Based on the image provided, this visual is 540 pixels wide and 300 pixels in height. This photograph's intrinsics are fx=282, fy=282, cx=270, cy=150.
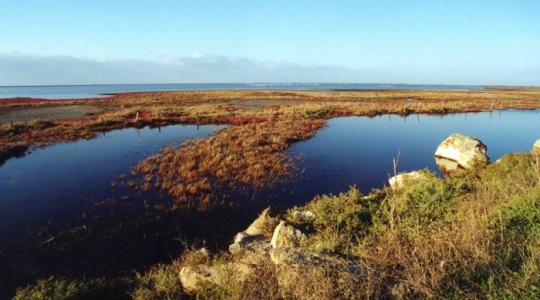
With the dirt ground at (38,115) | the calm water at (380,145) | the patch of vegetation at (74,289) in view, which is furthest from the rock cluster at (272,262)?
the dirt ground at (38,115)

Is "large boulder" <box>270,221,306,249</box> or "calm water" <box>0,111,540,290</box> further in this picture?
"calm water" <box>0,111,540,290</box>

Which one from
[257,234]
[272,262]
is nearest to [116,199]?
[257,234]

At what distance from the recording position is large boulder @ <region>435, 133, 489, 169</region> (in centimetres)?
1606

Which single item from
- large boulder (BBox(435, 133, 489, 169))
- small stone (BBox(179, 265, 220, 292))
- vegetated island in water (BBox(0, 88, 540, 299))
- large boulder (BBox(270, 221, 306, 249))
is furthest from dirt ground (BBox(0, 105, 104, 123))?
large boulder (BBox(435, 133, 489, 169))

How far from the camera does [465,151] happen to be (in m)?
16.7

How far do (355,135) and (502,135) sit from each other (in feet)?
49.7

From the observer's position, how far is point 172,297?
6070mm

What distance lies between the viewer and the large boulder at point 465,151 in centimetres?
1606

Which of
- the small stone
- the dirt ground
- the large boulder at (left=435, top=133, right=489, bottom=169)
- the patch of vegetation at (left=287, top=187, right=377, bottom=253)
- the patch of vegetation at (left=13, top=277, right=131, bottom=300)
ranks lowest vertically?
the patch of vegetation at (left=13, top=277, right=131, bottom=300)

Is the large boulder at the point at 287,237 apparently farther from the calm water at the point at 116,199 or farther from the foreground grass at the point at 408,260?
the calm water at the point at 116,199

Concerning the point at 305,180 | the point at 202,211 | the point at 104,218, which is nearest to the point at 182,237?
the point at 202,211

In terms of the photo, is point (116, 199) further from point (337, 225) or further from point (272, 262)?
point (272, 262)

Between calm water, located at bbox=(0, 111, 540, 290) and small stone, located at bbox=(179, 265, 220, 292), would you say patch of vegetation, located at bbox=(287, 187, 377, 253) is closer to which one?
small stone, located at bbox=(179, 265, 220, 292)

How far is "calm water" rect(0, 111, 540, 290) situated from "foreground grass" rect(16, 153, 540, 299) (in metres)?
1.40
